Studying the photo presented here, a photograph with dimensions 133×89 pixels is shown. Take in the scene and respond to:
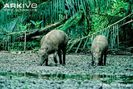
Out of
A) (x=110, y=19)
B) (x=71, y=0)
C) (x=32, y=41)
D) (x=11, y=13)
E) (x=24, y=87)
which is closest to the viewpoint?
(x=24, y=87)

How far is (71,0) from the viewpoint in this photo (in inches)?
402

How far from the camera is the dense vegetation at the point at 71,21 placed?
422 inches

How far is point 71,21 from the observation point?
1471cm

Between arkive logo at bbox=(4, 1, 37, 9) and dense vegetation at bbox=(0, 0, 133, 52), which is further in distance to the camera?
dense vegetation at bbox=(0, 0, 133, 52)

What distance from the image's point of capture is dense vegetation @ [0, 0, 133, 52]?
10.7 metres

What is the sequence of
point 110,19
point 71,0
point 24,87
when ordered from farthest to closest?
point 110,19 → point 71,0 → point 24,87

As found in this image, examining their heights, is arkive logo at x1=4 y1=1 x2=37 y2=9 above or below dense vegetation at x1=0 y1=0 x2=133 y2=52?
above

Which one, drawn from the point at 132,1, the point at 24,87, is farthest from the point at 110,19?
the point at 24,87

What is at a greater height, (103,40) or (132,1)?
(132,1)

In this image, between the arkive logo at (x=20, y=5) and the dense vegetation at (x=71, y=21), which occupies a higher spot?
the arkive logo at (x=20, y=5)

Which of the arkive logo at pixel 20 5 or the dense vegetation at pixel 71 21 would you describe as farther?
the dense vegetation at pixel 71 21

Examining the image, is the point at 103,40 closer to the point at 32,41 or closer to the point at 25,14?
the point at 25,14

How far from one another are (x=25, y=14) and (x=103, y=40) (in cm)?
218

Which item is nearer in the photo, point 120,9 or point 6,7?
point 6,7
